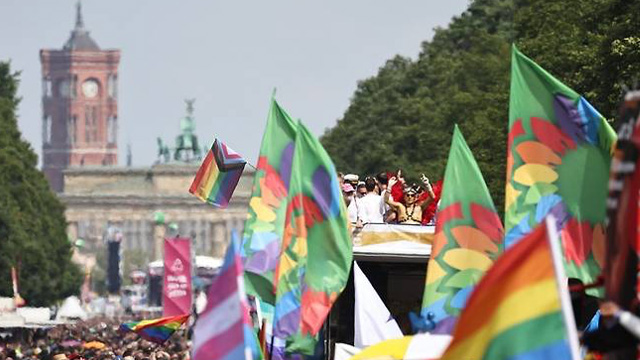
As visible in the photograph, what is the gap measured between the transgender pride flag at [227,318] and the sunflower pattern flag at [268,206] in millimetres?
5357

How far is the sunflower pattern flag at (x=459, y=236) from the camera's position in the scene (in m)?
14.6

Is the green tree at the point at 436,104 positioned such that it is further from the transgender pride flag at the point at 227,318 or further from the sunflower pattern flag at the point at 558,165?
the transgender pride flag at the point at 227,318

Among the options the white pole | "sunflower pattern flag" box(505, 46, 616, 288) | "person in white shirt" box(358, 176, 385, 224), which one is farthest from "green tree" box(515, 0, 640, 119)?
the white pole

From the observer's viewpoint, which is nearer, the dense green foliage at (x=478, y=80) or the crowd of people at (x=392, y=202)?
the crowd of people at (x=392, y=202)

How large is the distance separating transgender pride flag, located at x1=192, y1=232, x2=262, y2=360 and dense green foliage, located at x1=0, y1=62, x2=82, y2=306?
75686 millimetres

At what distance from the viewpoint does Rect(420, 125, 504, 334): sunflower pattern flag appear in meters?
14.6

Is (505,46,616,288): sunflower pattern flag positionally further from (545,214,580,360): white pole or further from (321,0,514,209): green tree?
(321,0,514,209): green tree

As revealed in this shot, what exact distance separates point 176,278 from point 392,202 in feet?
53.2

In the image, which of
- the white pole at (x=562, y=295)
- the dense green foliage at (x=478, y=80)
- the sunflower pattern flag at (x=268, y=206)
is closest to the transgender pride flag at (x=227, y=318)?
the white pole at (x=562, y=295)

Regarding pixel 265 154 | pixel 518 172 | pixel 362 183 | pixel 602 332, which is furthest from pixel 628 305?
pixel 362 183

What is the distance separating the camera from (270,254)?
698 inches

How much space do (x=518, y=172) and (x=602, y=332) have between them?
9.18 feet

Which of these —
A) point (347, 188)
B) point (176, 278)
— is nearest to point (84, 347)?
point (176, 278)

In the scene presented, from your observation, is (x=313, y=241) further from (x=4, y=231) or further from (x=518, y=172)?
(x=4, y=231)
